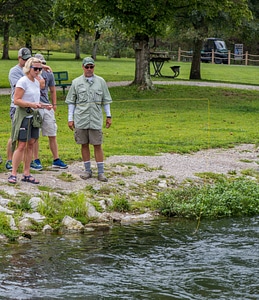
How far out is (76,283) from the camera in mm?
6664

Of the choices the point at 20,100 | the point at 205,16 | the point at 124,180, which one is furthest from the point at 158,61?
the point at 20,100

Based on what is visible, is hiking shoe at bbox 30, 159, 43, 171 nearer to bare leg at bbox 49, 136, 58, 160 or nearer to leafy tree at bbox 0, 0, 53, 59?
bare leg at bbox 49, 136, 58, 160

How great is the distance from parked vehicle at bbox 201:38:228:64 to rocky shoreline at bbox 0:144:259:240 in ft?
152

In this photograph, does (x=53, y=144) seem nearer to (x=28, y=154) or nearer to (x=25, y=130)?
(x=28, y=154)

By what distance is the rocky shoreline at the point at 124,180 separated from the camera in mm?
9148

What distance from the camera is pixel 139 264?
739 cm

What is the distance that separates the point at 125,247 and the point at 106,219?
4.29ft

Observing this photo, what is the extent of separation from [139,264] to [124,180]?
12.1 ft

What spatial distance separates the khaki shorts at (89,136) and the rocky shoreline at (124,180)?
2.09 feet

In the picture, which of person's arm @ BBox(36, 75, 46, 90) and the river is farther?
person's arm @ BBox(36, 75, 46, 90)

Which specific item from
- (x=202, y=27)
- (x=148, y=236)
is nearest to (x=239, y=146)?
(x=148, y=236)

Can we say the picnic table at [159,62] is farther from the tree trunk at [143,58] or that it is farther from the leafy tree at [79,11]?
the leafy tree at [79,11]

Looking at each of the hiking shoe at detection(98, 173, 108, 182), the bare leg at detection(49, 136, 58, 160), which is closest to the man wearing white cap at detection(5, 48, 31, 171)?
the bare leg at detection(49, 136, 58, 160)

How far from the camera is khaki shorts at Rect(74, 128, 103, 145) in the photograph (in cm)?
1036
